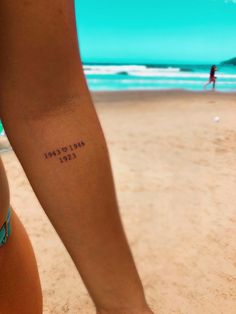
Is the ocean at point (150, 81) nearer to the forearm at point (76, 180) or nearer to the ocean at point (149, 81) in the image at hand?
the ocean at point (149, 81)

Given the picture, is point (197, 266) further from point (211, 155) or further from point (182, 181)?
point (211, 155)

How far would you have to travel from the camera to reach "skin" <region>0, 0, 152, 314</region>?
1.31ft

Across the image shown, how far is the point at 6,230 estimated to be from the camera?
1.70 feet

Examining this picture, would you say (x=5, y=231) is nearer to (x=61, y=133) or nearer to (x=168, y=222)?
(x=61, y=133)

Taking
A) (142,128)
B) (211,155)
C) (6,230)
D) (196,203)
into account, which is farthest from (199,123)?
(6,230)

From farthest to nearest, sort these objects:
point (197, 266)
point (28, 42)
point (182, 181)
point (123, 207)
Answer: point (182, 181) → point (123, 207) → point (197, 266) → point (28, 42)

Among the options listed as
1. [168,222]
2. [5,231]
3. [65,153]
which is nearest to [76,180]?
[65,153]

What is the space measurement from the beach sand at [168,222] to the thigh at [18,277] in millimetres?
1173

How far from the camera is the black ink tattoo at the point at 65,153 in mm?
421

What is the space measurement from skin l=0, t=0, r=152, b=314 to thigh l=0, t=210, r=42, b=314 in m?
0.12

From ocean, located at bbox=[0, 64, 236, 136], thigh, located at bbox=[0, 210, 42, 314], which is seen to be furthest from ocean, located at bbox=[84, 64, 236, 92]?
thigh, located at bbox=[0, 210, 42, 314]

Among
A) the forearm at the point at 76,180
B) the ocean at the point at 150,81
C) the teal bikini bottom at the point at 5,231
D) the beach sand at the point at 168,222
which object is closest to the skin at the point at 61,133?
the forearm at the point at 76,180

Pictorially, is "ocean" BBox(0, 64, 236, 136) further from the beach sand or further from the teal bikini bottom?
the teal bikini bottom

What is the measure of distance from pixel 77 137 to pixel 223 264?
5.93ft
